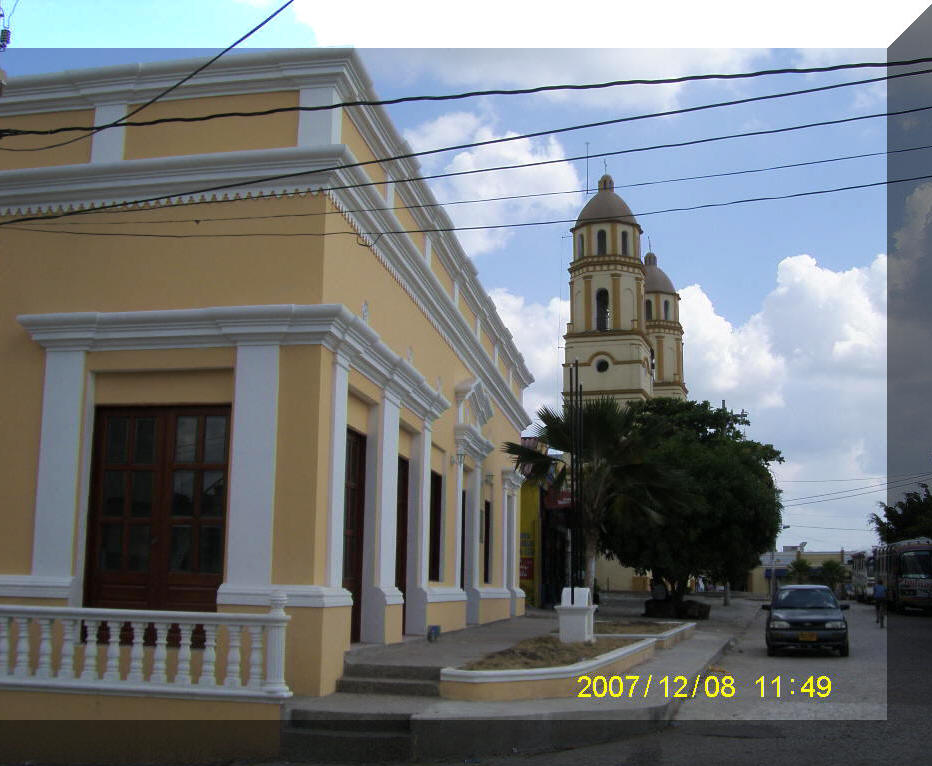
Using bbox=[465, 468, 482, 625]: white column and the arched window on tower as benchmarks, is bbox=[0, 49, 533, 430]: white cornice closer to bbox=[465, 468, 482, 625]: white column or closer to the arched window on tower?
bbox=[465, 468, 482, 625]: white column

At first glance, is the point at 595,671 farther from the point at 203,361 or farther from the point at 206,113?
the point at 206,113

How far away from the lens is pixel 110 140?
1212 centimetres

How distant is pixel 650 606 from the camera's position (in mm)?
29484

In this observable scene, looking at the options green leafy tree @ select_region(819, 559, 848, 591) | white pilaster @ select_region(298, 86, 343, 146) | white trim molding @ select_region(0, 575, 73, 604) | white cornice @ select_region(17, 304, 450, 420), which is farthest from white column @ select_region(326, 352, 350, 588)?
green leafy tree @ select_region(819, 559, 848, 591)

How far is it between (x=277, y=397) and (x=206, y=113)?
3.78 metres

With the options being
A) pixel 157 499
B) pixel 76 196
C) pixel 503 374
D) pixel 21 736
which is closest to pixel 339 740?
pixel 21 736

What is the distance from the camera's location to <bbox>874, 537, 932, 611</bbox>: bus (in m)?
34.9

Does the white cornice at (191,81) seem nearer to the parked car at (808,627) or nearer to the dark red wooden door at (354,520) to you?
the dark red wooden door at (354,520)

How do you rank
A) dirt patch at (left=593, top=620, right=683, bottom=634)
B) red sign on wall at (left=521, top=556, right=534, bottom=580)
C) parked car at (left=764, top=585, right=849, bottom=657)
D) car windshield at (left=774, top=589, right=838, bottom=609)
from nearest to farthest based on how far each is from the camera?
parked car at (left=764, top=585, right=849, bottom=657) → car windshield at (left=774, top=589, right=838, bottom=609) → dirt patch at (left=593, top=620, right=683, bottom=634) → red sign on wall at (left=521, top=556, right=534, bottom=580)

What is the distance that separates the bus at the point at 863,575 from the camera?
51.2 m

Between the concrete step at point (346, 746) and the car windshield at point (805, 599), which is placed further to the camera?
the car windshield at point (805, 599)

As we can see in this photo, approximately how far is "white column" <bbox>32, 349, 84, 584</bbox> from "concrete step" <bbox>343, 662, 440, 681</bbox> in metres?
3.35

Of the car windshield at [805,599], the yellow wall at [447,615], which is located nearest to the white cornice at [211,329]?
the yellow wall at [447,615]

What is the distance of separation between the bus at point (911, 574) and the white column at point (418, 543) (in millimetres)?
25935
